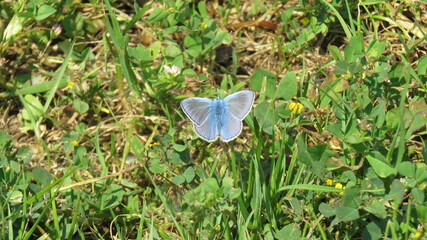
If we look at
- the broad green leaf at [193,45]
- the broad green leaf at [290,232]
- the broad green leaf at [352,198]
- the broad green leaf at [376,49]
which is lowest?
the broad green leaf at [290,232]

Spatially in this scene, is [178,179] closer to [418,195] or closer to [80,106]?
[80,106]

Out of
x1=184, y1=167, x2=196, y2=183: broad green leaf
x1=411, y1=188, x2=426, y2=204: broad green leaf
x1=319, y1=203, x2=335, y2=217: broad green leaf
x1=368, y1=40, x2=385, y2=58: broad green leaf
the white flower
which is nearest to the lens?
x1=411, y1=188, x2=426, y2=204: broad green leaf

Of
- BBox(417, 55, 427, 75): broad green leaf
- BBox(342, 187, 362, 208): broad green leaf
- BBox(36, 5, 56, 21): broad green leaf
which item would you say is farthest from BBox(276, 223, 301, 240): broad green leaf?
BBox(36, 5, 56, 21): broad green leaf

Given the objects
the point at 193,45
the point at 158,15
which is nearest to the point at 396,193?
the point at 193,45

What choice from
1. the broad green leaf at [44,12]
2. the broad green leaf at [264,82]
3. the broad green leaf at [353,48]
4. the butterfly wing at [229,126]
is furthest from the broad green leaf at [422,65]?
the broad green leaf at [44,12]

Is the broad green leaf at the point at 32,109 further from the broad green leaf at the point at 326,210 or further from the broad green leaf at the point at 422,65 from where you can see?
the broad green leaf at the point at 422,65

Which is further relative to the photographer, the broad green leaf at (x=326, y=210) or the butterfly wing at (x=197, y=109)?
the butterfly wing at (x=197, y=109)

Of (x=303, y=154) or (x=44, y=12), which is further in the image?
(x=44, y=12)

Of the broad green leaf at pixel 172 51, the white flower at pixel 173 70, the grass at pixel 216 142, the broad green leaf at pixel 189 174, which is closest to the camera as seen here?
the grass at pixel 216 142

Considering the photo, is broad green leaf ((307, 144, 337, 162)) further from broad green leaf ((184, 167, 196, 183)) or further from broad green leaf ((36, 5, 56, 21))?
broad green leaf ((36, 5, 56, 21))
